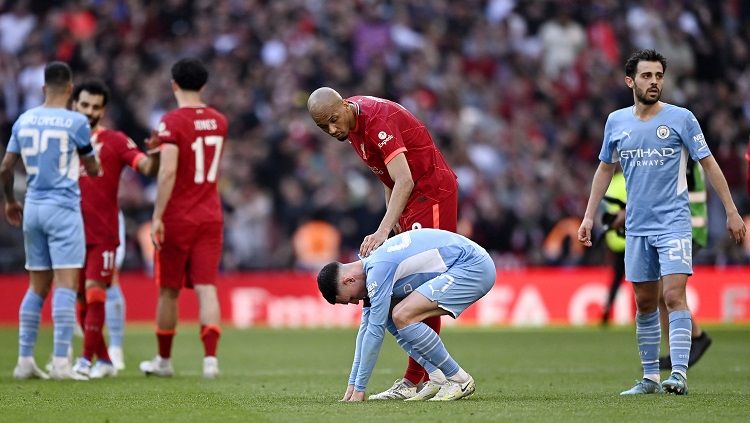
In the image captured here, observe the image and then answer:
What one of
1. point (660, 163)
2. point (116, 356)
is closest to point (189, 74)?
point (116, 356)

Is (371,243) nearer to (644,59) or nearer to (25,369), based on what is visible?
(644,59)

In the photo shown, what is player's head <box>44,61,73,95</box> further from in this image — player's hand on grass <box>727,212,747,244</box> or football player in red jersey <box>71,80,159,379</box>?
player's hand on grass <box>727,212,747,244</box>

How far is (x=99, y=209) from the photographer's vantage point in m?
12.0

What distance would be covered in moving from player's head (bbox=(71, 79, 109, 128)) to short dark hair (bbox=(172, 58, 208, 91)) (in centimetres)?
82

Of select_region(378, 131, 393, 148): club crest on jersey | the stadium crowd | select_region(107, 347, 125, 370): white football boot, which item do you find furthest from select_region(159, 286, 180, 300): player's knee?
the stadium crowd

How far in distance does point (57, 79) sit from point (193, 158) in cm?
130

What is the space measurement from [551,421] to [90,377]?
540cm

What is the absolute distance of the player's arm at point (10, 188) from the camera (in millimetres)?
11078

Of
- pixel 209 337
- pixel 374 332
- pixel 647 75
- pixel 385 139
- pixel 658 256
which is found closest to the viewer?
pixel 374 332

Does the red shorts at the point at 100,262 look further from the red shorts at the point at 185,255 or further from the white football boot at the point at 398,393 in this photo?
the white football boot at the point at 398,393

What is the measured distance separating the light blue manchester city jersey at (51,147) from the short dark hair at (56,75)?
0.21 meters

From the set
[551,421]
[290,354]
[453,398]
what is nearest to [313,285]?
[290,354]

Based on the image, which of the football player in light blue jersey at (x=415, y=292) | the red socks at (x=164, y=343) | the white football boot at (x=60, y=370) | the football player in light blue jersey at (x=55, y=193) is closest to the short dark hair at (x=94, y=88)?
the football player in light blue jersey at (x=55, y=193)

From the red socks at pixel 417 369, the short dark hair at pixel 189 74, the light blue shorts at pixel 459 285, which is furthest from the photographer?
the short dark hair at pixel 189 74
